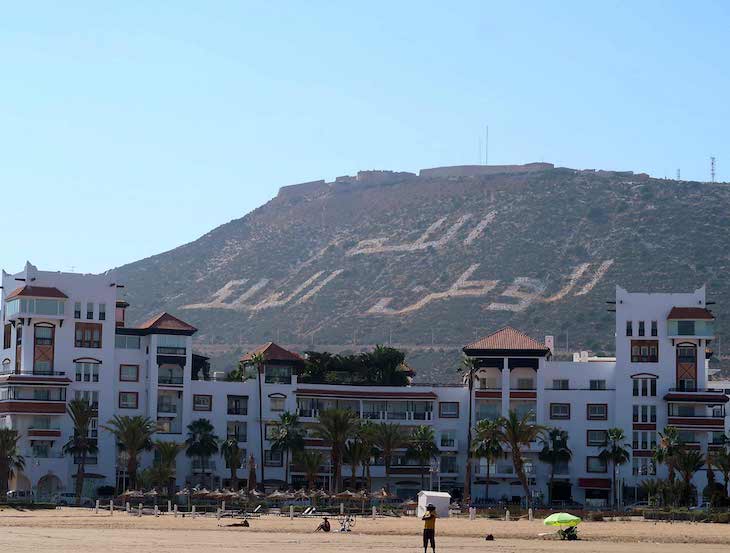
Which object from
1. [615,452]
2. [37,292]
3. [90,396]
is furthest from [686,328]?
[37,292]

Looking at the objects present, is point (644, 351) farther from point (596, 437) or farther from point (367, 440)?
point (367, 440)

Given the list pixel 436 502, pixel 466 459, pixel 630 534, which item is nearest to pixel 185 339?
pixel 466 459

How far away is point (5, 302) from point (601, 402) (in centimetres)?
4839

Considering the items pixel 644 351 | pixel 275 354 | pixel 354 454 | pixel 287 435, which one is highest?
pixel 644 351

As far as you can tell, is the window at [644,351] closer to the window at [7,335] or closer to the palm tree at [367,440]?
the palm tree at [367,440]

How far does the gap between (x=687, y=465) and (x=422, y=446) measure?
21.4 meters

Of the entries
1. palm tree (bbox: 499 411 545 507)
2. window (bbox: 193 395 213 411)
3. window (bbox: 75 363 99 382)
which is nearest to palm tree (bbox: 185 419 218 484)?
window (bbox: 193 395 213 411)

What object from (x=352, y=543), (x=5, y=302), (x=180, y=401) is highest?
(x=5, y=302)

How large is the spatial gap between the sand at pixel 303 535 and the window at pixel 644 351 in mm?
27200

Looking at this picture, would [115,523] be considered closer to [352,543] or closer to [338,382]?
[352,543]

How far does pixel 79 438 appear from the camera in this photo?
116 m

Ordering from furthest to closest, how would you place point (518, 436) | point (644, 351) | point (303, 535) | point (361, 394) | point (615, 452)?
point (361, 394) < point (644, 351) < point (615, 452) < point (518, 436) < point (303, 535)

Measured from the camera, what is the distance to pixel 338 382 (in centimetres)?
13662

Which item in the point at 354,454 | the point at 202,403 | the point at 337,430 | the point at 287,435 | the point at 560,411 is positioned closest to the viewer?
the point at 337,430
